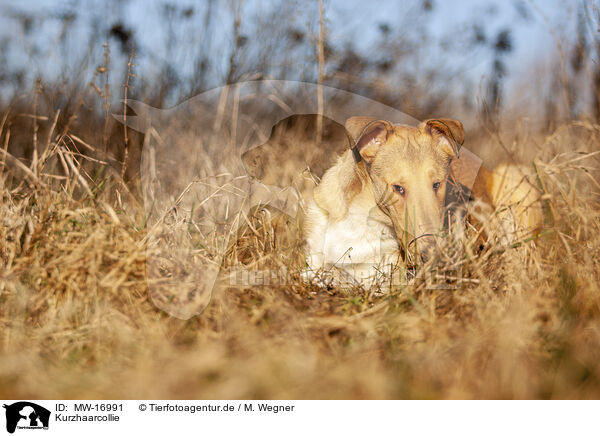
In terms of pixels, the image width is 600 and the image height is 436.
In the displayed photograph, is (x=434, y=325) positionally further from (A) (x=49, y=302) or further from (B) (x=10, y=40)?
(B) (x=10, y=40)

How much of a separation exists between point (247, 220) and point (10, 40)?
3.14 m

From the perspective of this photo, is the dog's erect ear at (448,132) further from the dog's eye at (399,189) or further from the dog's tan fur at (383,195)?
the dog's eye at (399,189)

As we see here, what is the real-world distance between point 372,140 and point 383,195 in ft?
1.14

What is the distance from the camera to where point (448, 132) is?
295cm

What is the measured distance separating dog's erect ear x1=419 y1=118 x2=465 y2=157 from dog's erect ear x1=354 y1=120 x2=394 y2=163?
0.24 metres

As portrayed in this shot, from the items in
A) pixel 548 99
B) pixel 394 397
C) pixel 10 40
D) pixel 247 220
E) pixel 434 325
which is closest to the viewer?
pixel 394 397

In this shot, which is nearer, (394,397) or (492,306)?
(394,397)

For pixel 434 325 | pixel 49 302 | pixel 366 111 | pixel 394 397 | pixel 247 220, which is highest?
pixel 366 111

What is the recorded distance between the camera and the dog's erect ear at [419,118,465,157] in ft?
9.55

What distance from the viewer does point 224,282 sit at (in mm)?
2416

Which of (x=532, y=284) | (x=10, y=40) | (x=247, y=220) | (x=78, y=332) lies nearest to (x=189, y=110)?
(x=10, y=40)

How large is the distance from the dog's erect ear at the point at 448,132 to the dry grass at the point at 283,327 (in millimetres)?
492
